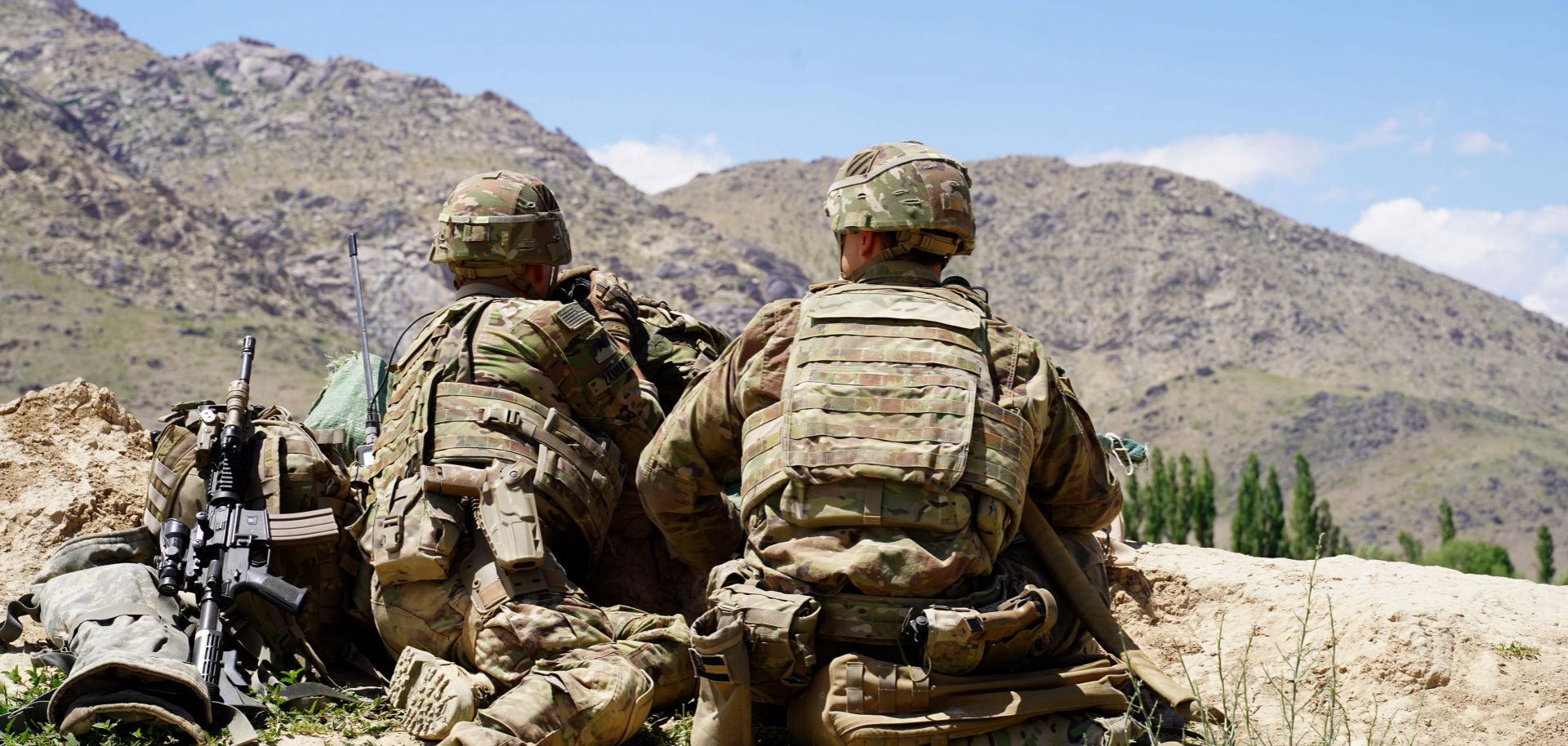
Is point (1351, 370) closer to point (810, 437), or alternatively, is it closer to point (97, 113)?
point (97, 113)

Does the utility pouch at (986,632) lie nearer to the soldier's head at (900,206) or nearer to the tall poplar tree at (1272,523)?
the soldier's head at (900,206)

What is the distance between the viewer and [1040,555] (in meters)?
5.36

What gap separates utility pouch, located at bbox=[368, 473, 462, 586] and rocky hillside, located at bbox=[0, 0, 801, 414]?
247ft

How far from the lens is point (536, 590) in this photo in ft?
18.3

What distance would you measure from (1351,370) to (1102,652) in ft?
380

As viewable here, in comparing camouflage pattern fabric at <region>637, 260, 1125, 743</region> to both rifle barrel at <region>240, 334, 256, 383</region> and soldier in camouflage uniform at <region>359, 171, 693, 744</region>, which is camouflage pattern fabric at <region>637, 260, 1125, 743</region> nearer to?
soldier in camouflage uniform at <region>359, 171, 693, 744</region>

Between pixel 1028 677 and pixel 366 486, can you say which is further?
pixel 366 486

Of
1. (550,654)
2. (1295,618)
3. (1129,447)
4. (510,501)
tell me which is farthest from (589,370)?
(1295,618)

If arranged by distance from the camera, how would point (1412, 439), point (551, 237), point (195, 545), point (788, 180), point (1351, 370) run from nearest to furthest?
point (195, 545) → point (551, 237) → point (1412, 439) → point (1351, 370) → point (788, 180)

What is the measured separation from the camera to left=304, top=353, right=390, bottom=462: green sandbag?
7516 mm

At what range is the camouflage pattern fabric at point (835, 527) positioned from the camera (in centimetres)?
479

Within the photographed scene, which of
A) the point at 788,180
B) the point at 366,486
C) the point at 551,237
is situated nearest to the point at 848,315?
the point at 551,237

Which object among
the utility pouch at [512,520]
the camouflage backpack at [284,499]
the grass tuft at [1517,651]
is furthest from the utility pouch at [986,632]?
the camouflage backpack at [284,499]

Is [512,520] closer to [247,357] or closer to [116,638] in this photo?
[116,638]
